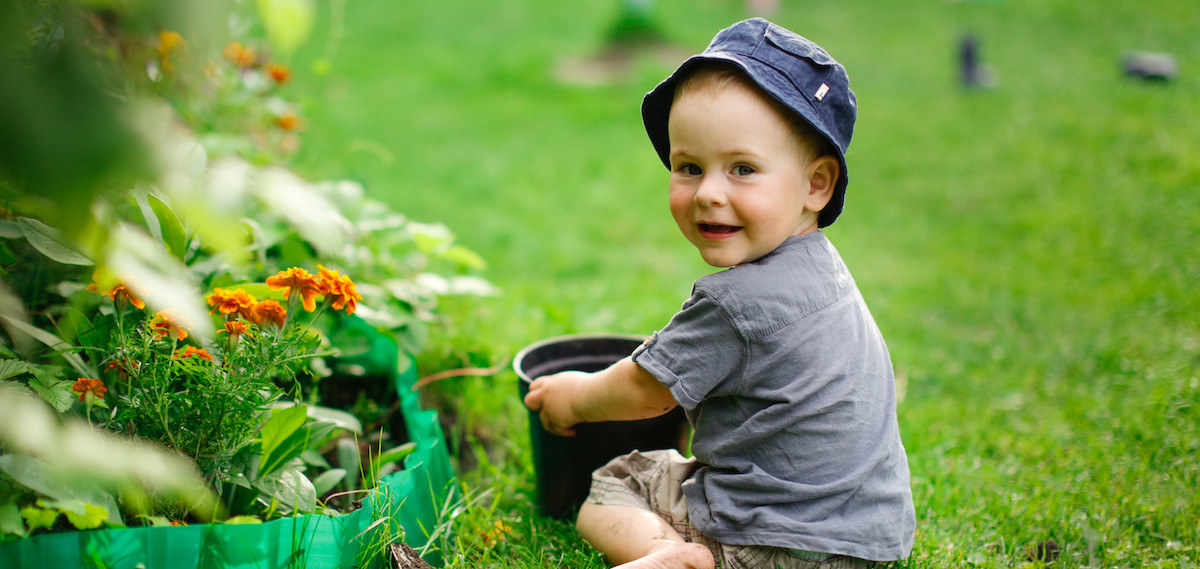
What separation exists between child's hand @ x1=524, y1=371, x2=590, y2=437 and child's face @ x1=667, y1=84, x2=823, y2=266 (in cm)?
42

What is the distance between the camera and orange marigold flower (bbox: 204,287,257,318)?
1499 mm

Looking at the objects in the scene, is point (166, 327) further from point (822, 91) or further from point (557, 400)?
point (822, 91)

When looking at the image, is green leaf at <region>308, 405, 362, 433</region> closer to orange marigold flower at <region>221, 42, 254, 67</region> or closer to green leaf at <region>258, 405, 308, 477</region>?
green leaf at <region>258, 405, 308, 477</region>

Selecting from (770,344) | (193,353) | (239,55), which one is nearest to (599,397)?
(770,344)

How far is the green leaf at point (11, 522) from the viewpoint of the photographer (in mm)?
1209

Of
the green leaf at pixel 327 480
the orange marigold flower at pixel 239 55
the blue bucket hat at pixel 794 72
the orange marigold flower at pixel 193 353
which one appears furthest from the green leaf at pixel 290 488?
the orange marigold flower at pixel 239 55

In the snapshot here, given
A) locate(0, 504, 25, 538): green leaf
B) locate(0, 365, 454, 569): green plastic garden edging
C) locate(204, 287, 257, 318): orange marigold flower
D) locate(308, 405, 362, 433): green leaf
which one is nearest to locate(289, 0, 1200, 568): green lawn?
locate(0, 365, 454, 569): green plastic garden edging

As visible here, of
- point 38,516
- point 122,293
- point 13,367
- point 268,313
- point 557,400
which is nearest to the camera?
point 38,516

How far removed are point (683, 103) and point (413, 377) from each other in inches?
43.4

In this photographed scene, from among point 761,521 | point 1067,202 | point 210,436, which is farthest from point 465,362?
point 1067,202

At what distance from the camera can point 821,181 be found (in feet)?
5.16

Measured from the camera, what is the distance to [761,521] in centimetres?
151

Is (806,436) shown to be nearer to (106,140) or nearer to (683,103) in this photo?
(683,103)

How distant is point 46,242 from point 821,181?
56.4 inches
